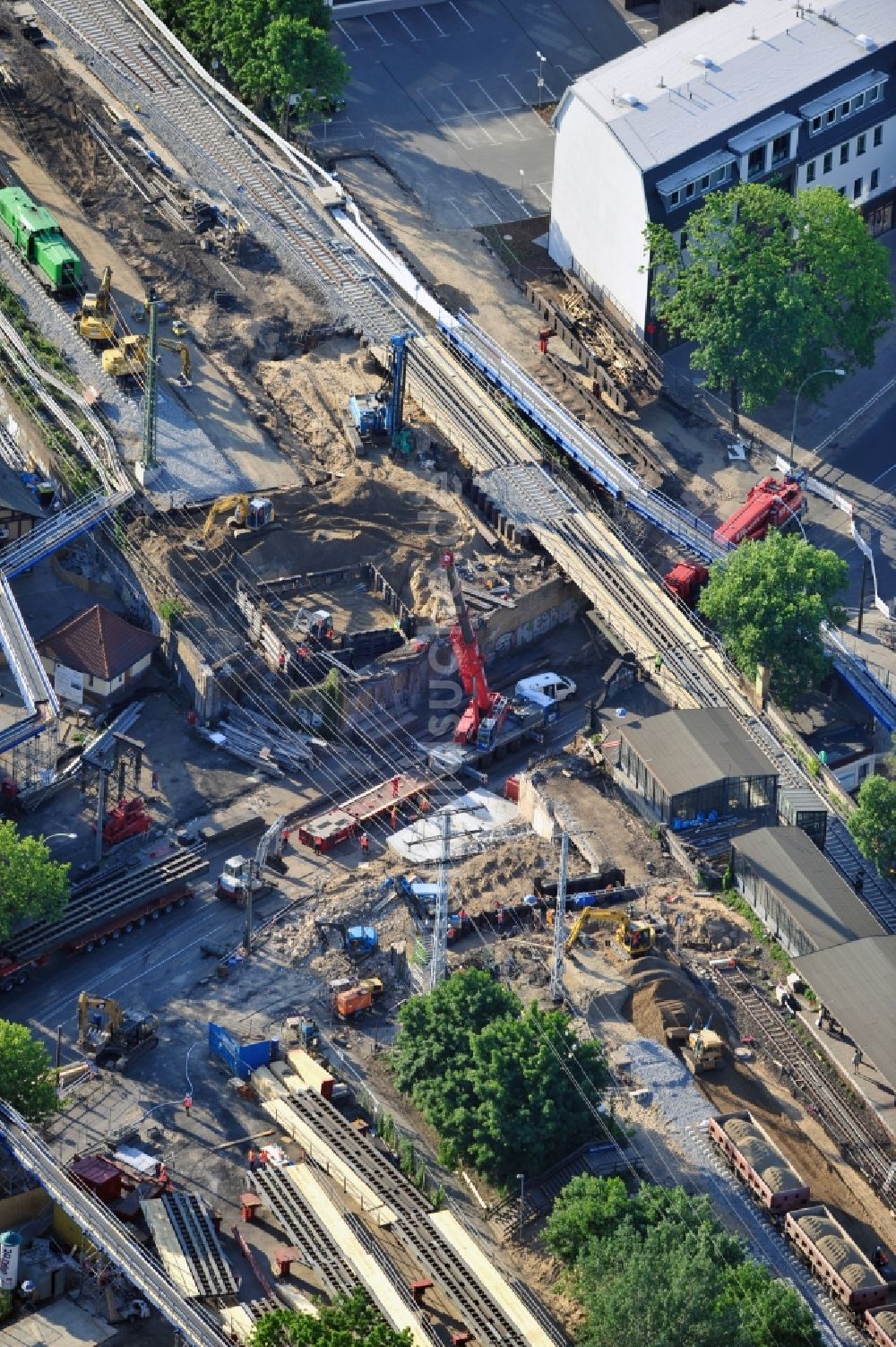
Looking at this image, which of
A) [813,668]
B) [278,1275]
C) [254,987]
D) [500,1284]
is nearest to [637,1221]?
[500,1284]

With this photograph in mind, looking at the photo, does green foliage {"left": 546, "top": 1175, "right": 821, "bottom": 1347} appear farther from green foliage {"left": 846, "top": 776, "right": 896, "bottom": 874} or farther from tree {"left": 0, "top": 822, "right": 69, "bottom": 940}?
tree {"left": 0, "top": 822, "right": 69, "bottom": 940}

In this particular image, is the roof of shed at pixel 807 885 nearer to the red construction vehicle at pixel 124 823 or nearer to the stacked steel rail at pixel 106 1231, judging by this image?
the red construction vehicle at pixel 124 823

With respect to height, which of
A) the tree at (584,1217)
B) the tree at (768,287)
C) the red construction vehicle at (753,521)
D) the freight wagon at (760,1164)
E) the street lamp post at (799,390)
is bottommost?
the freight wagon at (760,1164)

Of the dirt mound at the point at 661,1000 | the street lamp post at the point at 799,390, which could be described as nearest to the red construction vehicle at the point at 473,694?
the dirt mound at the point at 661,1000

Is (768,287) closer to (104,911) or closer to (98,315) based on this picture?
(98,315)

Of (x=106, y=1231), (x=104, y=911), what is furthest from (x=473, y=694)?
(x=106, y=1231)

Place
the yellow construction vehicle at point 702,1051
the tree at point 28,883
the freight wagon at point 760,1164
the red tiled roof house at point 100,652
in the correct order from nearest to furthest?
1. the freight wagon at point 760,1164
2. the yellow construction vehicle at point 702,1051
3. the tree at point 28,883
4. the red tiled roof house at point 100,652
